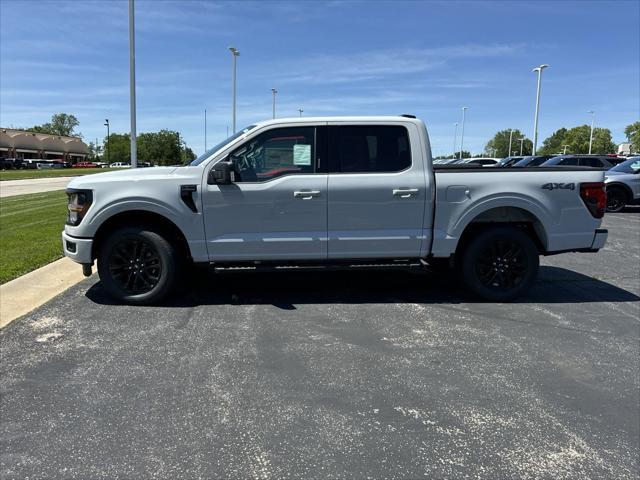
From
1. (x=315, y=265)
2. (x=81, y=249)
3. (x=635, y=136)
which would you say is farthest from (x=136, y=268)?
(x=635, y=136)

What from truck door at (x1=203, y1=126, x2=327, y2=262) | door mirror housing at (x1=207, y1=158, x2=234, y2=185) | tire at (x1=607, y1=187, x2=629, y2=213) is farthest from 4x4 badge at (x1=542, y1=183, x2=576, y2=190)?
tire at (x1=607, y1=187, x2=629, y2=213)

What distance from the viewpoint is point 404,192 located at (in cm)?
539

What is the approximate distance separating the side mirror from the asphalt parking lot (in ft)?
4.53

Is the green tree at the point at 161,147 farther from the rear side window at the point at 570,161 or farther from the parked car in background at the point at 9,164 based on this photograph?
the rear side window at the point at 570,161

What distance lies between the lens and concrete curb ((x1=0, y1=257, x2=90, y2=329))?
523 centimetres

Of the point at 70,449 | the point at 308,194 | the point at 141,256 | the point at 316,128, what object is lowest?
the point at 70,449

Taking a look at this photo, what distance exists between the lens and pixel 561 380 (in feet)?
12.3

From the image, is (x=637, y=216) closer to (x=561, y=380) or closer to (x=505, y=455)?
(x=561, y=380)

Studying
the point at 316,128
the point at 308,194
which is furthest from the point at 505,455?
the point at 316,128

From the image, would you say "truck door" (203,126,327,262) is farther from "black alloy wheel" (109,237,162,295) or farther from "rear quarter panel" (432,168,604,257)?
"rear quarter panel" (432,168,604,257)

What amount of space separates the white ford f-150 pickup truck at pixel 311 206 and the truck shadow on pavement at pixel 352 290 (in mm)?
455

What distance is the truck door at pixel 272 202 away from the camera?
531 cm

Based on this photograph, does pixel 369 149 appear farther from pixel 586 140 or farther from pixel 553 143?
pixel 553 143

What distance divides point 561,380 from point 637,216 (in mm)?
13955
